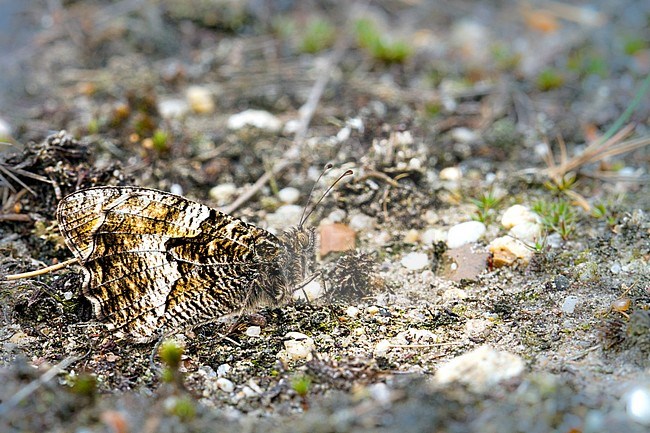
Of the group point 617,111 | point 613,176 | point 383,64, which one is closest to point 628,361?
point 613,176

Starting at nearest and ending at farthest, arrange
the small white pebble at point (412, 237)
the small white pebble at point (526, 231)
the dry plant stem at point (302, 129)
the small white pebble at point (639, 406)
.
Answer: the small white pebble at point (639, 406) < the small white pebble at point (526, 231) < the small white pebble at point (412, 237) < the dry plant stem at point (302, 129)

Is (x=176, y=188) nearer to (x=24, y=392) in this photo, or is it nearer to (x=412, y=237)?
(x=412, y=237)

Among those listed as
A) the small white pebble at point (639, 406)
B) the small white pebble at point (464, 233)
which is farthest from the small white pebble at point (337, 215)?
the small white pebble at point (639, 406)

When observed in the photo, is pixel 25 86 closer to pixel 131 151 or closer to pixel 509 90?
pixel 131 151

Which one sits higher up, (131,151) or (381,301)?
(131,151)

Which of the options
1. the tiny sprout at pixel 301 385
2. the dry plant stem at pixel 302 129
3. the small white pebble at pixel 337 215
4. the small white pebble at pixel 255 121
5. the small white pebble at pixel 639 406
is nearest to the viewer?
the small white pebble at pixel 639 406

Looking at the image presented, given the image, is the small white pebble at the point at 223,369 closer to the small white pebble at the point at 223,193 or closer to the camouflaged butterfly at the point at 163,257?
the camouflaged butterfly at the point at 163,257
